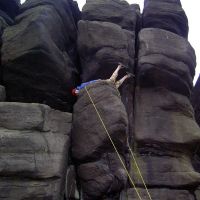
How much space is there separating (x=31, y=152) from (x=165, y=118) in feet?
17.5

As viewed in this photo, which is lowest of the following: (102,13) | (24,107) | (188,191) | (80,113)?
(188,191)

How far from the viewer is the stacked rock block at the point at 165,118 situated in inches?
466

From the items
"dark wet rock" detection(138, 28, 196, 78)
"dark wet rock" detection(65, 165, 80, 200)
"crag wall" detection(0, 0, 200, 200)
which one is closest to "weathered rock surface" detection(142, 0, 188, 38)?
"crag wall" detection(0, 0, 200, 200)

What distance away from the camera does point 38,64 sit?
12.5 m

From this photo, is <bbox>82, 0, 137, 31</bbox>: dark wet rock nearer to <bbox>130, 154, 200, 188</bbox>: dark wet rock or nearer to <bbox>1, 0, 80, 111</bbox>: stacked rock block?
<bbox>1, 0, 80, 111</bbox>: stacked rock block

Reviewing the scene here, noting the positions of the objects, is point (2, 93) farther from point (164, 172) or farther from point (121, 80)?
point (164, 172)

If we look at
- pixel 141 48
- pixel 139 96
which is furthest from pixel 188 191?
pixel 141 48

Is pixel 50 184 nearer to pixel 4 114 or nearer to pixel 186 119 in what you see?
pixel 4 114

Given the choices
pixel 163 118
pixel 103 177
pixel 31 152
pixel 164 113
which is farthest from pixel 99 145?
pixel 164 113

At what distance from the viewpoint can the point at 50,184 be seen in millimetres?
9867

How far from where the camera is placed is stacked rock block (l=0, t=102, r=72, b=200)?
9609mm

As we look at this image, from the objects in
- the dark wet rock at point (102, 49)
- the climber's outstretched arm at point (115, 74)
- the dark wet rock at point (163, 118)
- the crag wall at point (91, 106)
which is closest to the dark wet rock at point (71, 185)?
the crag wall at point (91, 106)

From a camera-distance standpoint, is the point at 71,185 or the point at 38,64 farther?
the point at 38,64

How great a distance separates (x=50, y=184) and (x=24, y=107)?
2387mm
